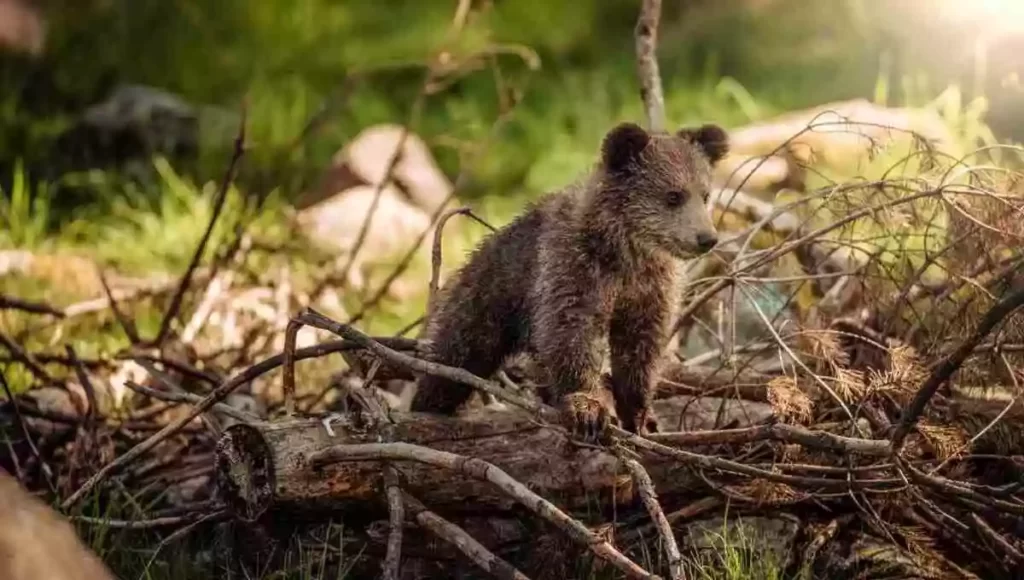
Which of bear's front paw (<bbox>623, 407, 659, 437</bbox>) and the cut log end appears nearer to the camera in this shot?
the cut log end

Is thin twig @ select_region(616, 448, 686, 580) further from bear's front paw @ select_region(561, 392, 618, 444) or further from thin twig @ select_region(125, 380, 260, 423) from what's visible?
thin twig @ select_region(125, 380, 260, 423)

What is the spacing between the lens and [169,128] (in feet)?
30.3

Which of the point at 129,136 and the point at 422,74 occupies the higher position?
the point at 422,74

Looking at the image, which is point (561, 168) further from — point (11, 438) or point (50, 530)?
point (50, 530)

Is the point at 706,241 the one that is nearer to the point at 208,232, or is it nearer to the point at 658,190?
the point at 658,190

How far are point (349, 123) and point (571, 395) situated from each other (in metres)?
6.95

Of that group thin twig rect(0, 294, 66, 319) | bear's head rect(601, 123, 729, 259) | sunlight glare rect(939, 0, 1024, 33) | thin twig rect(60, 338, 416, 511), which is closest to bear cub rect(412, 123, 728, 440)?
bear's head rect(601, 123, 729, 259)

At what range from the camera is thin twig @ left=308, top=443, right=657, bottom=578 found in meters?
2.98

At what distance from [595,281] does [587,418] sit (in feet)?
1.53

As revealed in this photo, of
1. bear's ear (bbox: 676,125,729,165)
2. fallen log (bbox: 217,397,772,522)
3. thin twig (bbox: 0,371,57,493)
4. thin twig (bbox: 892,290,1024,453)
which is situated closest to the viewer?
thin twig (bbox: 892,290,1024,453)

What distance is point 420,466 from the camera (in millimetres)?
3531

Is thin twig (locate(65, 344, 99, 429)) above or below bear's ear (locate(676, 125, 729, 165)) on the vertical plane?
below

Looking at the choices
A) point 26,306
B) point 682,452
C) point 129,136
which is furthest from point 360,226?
point 682,452

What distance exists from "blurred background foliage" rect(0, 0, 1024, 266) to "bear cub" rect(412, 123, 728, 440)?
4.29 meters
